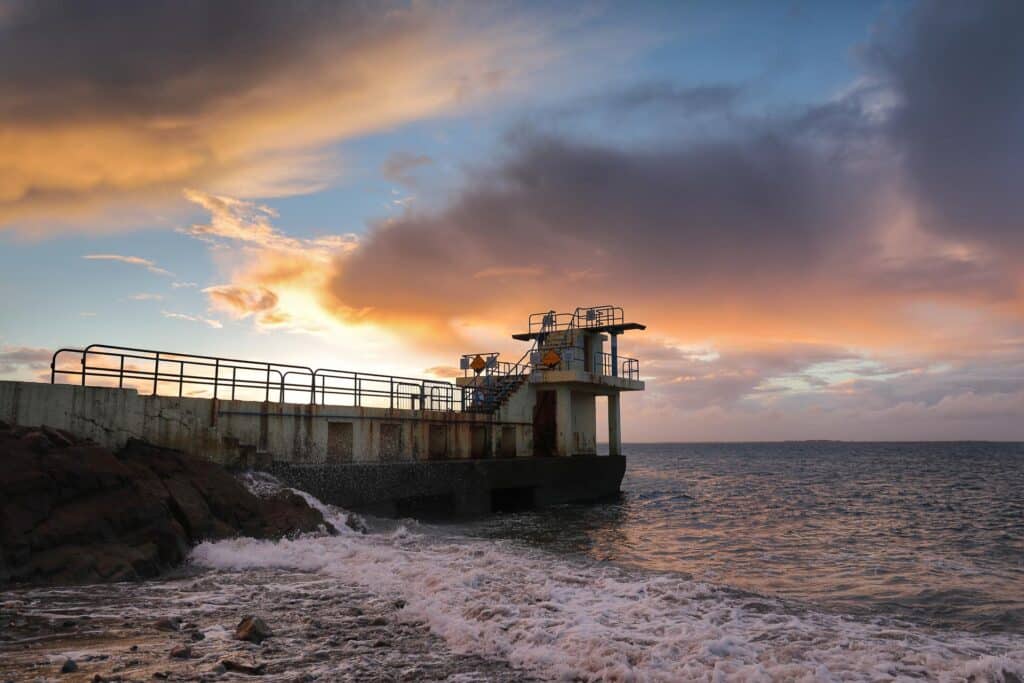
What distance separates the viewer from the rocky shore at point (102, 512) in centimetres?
1098

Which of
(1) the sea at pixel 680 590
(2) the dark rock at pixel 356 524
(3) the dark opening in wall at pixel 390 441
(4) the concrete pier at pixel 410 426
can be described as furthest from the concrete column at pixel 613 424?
(2) the dark rock at pixel 356 524

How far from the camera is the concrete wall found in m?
15.1

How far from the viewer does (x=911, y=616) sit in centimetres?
1080

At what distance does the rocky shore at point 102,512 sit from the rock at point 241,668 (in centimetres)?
565

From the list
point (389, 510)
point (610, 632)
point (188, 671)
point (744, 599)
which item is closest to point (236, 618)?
point (188, 671)

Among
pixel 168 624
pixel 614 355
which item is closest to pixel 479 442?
pixel 614 355

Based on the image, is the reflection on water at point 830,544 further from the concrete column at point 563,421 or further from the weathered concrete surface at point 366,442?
the concrete column at point 563,421

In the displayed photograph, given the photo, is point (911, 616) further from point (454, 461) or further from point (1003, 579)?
point (454, 461)

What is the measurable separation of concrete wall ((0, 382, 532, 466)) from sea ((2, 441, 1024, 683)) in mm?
3167

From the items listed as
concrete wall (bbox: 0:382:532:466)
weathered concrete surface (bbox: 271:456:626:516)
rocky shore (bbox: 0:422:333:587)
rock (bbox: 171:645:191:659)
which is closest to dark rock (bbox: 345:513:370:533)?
weathered concrete surface (bbox: 271:456:626:516)

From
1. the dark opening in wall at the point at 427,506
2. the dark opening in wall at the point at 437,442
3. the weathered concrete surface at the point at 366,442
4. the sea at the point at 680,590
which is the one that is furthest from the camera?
the dark opening in wall at the point at 437,442

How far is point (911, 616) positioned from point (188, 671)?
34.5ft

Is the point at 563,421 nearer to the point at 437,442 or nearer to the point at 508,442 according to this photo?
the point at 508,442

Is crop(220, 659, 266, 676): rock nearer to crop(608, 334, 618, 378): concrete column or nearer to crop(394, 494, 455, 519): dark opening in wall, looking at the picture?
crop(394, 494, 455, 519): dark opening in wall
